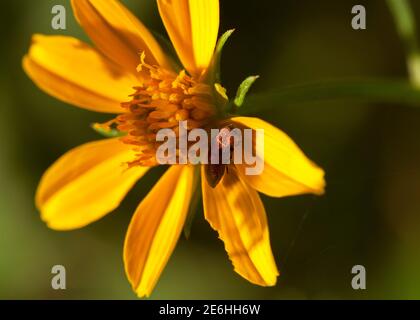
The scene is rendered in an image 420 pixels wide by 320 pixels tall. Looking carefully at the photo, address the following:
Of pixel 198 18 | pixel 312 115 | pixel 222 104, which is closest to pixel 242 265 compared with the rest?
pixel 222 104

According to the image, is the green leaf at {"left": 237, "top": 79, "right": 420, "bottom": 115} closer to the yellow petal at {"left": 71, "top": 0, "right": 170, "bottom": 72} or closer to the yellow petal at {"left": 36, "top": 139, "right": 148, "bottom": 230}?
the yellow petal at {"left": 71, "top": 0, "right": 170, "bottom": 72}

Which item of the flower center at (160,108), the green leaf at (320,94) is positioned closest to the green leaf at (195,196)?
the flower center at (160,108)

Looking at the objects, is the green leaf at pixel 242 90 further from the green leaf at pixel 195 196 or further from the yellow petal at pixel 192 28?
the green leaf at pixel 195 196

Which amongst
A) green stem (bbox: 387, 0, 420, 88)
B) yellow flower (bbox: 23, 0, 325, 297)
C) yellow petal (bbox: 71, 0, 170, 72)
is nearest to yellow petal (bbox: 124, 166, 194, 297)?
yellow flower (bbox: 23, 0, 325, 297)

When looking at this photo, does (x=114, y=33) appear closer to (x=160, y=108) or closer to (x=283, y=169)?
(x=160, y=108)

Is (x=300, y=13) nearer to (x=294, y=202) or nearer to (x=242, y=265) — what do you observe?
(x=294, y=202)

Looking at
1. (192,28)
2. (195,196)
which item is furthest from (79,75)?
(195,196)
